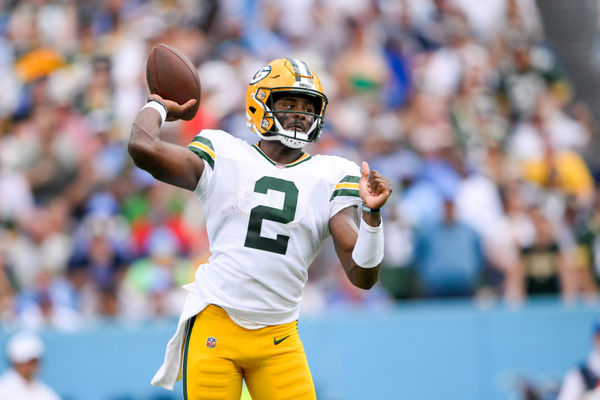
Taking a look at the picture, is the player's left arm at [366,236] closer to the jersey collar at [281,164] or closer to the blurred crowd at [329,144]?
the jersey collar at [281,164]

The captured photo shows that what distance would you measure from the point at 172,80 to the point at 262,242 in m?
0.79

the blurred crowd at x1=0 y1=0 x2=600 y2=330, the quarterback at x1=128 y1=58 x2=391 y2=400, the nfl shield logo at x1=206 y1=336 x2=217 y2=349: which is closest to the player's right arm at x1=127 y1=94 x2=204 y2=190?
the quarterback at x1=128 y1=58 x2=391 y2=400

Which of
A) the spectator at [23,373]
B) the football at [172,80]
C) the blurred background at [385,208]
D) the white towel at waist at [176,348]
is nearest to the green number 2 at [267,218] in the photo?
the white towel at waist at [176,348]

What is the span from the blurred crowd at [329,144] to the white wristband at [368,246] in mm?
4375

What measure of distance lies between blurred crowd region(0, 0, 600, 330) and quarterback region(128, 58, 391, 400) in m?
4.11

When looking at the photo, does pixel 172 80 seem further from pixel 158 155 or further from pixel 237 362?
pixel 237 362

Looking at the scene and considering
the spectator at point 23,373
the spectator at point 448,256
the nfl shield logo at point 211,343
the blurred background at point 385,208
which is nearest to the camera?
the nfl shield logo at point 211,343

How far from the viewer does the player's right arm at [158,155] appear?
371cm

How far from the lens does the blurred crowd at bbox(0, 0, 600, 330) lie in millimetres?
8312

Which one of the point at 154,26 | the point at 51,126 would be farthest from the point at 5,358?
the point at 154,26

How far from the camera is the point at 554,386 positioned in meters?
8.16

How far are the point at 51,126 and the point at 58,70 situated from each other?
1.14 metres

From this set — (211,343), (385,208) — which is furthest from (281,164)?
(385,208)

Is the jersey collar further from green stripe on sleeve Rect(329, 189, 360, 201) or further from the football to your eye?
the football
